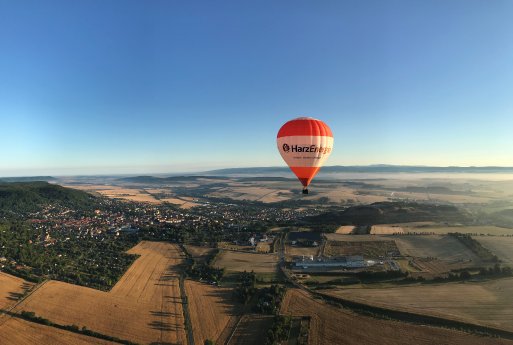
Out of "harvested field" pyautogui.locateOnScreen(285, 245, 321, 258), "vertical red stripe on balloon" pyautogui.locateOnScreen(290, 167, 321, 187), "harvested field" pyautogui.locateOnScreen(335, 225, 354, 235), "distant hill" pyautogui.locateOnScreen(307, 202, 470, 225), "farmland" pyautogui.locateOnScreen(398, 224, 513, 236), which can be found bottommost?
"harvested field" pyautogui.locateOnScreen(285, 245, 321, 258)

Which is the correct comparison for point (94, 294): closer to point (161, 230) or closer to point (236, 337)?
point (236, 337)

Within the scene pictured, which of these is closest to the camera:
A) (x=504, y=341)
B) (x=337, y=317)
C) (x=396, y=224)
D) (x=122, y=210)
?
(x=504, y=341)

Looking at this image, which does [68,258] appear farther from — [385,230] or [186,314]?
[385,230]

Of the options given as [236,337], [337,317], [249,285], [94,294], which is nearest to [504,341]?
[337,317]

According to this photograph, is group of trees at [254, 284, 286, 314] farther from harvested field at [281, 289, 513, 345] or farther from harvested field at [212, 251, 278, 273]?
harvested field at [212, 251, 278, 273]

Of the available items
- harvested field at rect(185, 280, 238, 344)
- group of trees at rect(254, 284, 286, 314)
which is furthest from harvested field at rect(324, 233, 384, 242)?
harvested field at rect(185, 280, 238, 344)

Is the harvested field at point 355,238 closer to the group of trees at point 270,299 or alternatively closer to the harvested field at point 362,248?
the harvested field at point 362,248
